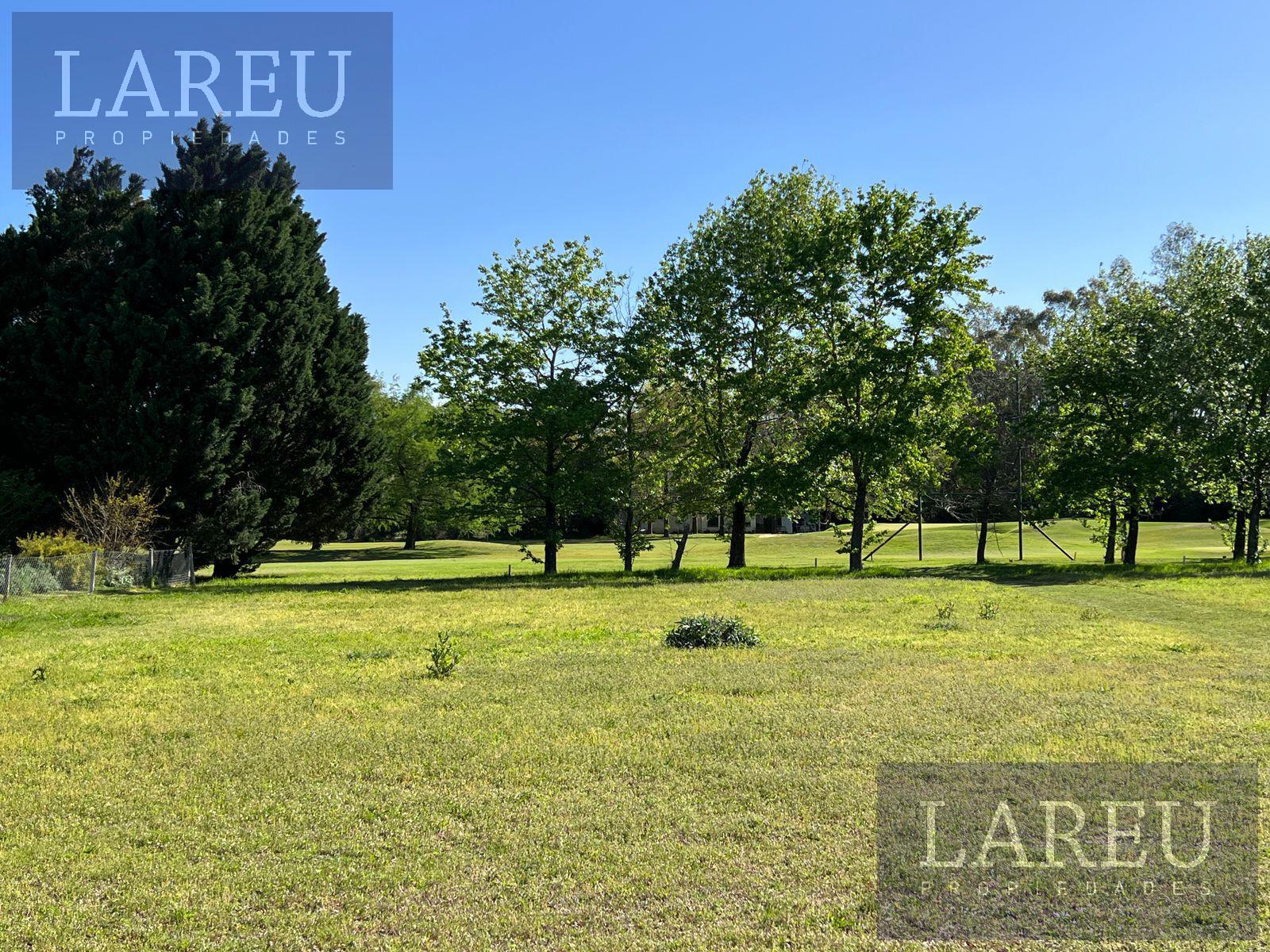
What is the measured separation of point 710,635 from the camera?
49.9ft

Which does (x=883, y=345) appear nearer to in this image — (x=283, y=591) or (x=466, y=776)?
(x=283, y=591)

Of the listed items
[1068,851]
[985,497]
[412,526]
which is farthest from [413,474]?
[1068,851]

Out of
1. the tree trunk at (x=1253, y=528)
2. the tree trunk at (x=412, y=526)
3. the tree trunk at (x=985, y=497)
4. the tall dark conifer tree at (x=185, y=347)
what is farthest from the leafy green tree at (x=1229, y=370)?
the tree trunk at (x=412, y=526)

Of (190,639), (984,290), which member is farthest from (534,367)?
(190,639)

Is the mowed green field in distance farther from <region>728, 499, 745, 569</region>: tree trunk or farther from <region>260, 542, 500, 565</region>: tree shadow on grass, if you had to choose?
<region>728, 499, 745, 569</region>: tree trunk

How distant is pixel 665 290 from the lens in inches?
1383

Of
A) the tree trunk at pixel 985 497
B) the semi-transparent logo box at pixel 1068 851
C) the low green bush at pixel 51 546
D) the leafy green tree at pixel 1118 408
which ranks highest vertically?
the leafy green tree at pixel 1118 408

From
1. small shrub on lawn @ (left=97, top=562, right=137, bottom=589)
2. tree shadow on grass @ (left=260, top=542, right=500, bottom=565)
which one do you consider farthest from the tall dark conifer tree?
tree shadow on grass @ (left=260, top=542, right=500, bottom=565)

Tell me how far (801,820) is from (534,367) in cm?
2966

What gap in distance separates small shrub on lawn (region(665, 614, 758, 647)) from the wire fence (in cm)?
1793

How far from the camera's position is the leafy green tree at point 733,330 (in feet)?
112

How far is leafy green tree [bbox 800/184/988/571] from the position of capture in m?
32.3

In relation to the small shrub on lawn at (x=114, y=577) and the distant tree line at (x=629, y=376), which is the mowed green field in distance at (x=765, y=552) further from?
the small shrub on lawn at (x=114, y=577)

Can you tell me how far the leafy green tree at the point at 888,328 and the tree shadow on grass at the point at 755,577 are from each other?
3105 mm
